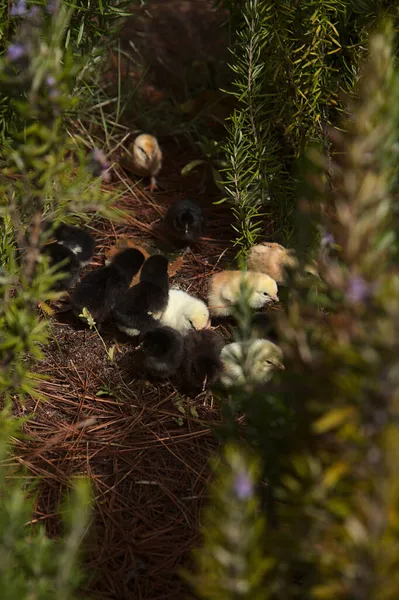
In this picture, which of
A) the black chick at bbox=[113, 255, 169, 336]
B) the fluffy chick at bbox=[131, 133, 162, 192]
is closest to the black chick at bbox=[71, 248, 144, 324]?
the black chick at bbox=[113, 255, 169, 336]

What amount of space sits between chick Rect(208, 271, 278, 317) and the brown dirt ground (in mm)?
111

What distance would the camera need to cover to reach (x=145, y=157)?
11.9 ft

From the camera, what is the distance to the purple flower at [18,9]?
215 cm

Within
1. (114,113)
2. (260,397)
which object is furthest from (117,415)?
(114,113)

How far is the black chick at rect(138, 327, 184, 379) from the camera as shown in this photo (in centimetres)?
267

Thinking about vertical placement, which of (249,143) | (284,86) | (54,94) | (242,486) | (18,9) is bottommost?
(249,143)

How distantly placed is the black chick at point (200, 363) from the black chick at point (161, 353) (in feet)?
0.13

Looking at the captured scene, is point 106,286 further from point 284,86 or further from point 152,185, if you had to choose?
point 284,86

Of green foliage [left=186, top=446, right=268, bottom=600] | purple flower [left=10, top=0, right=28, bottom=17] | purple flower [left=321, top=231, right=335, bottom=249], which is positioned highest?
purple flower [left=321, top=231, right=335, bottom=249]

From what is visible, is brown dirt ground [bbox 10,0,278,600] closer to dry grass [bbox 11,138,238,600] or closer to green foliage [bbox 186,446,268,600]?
dry grass [bbox 11,138,238,600]

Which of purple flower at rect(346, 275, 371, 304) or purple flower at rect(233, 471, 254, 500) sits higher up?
purple flower at rect(346, 275, 371, 304)

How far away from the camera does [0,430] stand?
5.58 ft

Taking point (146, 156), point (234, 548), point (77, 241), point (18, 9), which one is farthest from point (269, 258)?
point (234, 548)

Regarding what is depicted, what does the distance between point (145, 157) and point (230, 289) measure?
1019mm
